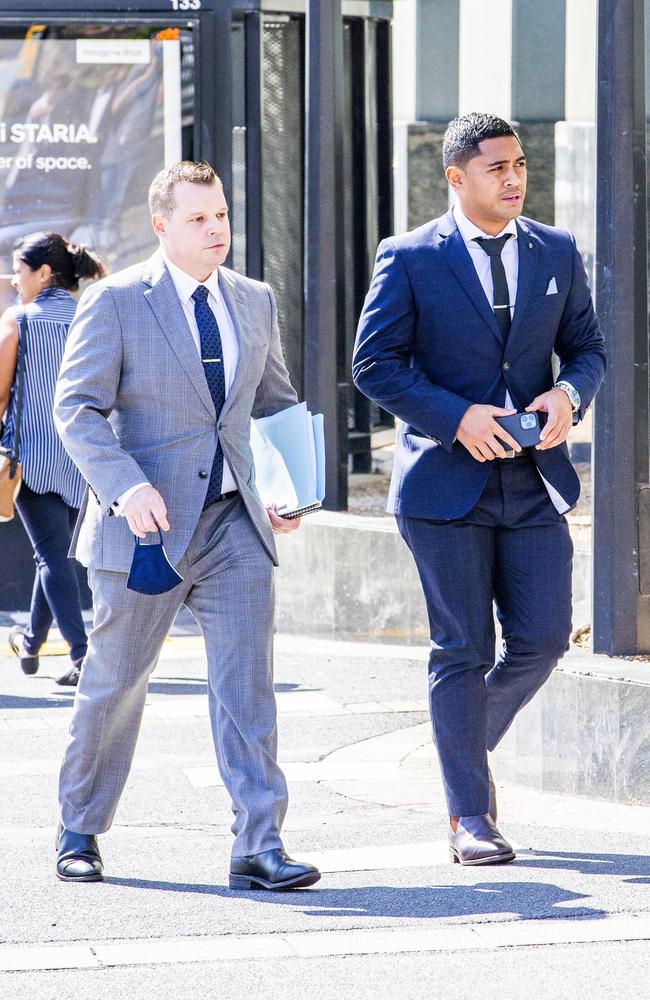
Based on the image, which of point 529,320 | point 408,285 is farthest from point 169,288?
point 529,320

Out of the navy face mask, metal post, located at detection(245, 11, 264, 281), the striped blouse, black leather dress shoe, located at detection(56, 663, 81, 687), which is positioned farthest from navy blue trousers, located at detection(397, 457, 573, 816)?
metal post, located at detection(245, 11, 264, 281)

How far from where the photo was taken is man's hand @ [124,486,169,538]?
4484 mm

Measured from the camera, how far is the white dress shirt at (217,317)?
474 cm

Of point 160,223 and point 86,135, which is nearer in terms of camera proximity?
point 160,223

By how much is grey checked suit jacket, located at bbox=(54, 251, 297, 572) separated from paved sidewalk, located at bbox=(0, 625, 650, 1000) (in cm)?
Answer: 88

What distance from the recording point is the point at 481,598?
4.92m

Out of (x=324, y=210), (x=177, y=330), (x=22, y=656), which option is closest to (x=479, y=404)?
(x=177, y=330)

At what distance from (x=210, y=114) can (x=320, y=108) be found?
658mm

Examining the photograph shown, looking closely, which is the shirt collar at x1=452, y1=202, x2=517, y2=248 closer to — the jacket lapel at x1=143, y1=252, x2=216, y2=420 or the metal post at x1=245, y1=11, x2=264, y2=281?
the jacket lapel at x1=143, y1=252, x2=216, y2=420

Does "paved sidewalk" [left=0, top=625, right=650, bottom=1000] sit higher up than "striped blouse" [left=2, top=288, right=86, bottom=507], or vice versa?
"striped blouse" [left=2, top=288, right=86, bottom=507]

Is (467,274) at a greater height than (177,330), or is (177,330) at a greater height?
(467,274)

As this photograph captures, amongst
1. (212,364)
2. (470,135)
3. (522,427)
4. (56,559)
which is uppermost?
(470,135)

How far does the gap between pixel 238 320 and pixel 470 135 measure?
2.56 ft

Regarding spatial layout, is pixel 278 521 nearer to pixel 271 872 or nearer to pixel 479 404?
pixel 479 404
